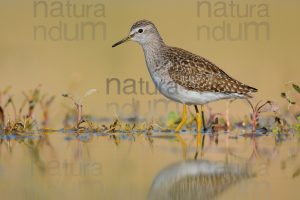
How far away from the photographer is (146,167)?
8.83 m

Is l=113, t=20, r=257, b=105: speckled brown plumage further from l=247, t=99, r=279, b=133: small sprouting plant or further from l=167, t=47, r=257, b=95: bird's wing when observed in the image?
l=247, t=99, r=279, b=133: small sprouting plant

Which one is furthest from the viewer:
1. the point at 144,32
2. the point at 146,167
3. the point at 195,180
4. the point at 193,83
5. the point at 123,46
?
the point at 123,46

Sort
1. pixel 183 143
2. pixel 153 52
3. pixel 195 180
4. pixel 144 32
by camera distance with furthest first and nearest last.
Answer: pixel 144 32 → pixel 153 52 → pixel 183 143 → pixel 195 180

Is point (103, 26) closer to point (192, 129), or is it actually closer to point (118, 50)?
point (118, 50)

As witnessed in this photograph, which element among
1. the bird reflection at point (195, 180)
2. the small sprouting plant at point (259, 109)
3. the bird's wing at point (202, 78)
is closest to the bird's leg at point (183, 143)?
the bird reflection at point (195, 180)

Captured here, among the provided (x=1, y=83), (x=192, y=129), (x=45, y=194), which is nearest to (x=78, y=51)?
(x=1, y=83)

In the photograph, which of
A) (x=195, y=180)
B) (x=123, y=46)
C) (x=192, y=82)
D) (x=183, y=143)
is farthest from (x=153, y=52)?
(x=123, y=46)

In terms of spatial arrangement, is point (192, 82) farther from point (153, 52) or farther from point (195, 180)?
point (195, 180)

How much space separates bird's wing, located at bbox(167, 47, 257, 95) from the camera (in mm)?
12383

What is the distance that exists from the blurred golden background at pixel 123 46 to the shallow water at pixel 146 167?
121 inches

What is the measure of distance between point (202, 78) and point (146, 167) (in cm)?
390

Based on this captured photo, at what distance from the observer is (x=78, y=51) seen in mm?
19922

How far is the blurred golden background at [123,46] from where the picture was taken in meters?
15.9

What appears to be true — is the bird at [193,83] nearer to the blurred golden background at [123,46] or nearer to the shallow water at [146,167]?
the shallow water at [146,167]
